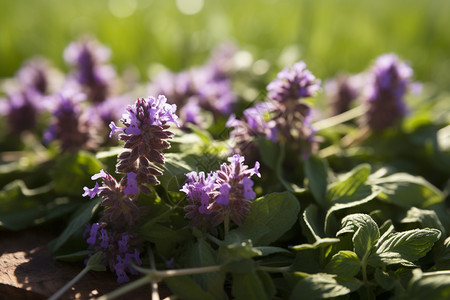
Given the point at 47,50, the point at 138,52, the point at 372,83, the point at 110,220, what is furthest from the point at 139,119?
the point at 47,50

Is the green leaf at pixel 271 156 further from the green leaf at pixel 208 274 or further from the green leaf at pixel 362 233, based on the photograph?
the green leaf at pixel 208 274

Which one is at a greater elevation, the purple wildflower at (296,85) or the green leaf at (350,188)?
the purple wildflower at (296,85)

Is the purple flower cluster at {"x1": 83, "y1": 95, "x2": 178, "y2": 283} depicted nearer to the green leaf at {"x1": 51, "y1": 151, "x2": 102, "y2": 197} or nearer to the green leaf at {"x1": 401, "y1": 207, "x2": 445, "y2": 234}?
the green leaf at {"x1": 51, "y1": 151, "x2": 102, "y2": 197}

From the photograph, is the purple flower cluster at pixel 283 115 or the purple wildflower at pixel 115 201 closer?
the purple wildflower at pixel 115 201

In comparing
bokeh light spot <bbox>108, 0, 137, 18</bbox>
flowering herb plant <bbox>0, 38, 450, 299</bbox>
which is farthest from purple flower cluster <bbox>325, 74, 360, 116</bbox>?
bokeh light spot <bbox>108, 0, 137, 18</bbox>

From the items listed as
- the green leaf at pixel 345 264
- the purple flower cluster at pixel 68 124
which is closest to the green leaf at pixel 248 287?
the green leaf at pixel 345 264

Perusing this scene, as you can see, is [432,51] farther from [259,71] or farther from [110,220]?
[110,220]
